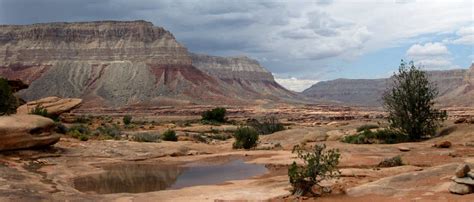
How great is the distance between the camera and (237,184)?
Answer: 758 inches

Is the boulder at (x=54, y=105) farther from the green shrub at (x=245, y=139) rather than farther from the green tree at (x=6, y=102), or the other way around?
the green shrub at (x=245, y=139)

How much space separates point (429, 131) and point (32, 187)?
1027 inches

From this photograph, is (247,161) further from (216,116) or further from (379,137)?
(216,116)

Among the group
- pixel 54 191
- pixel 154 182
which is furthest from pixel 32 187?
pixel 154 182

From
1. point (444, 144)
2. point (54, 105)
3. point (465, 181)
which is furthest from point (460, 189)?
point (54, 105)

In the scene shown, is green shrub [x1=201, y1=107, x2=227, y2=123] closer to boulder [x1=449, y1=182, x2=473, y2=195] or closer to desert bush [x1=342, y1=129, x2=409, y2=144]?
desert bush [x1=342, y1=129, x2=409, y2=144]

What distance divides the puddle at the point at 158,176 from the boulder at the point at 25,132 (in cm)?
409

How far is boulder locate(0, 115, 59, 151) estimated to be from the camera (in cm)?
2422

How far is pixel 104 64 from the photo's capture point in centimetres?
15062

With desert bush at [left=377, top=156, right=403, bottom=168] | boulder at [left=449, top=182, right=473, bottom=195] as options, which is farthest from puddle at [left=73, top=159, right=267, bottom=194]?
boulder at [left=449, top=182, right=473, bottom=195]

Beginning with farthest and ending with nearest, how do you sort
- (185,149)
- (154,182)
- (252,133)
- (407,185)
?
(252,133), (185,149), (154,182), (407,185)

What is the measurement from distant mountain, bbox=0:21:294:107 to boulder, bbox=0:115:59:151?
10664cm

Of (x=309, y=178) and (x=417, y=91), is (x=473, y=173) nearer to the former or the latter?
(x=309, y=178)

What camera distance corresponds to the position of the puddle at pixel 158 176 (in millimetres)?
19703
